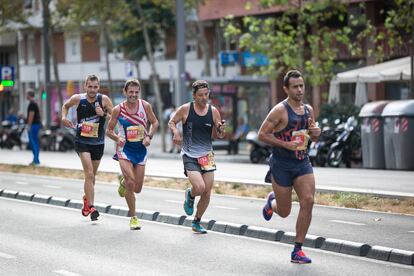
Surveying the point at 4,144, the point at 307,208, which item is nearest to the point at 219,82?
the point at 4,144

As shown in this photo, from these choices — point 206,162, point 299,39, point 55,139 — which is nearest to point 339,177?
point 206,162

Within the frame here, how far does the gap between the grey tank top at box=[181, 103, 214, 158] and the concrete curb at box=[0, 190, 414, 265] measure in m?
1.03

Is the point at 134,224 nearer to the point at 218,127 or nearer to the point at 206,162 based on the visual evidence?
the point at 206,162

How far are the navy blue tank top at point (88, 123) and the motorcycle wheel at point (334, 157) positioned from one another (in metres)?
14.0

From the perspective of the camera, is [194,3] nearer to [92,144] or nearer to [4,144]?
[4,144]

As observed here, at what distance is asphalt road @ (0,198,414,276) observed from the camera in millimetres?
9633

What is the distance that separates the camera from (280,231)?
1186 cm

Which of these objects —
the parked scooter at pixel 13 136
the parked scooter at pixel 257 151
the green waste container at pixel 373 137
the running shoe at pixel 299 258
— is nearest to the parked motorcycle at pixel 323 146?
the green waste container at pixel 373 137

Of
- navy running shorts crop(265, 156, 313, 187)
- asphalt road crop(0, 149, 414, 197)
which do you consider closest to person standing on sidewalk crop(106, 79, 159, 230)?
navy running shorts crop(265, 156, 313, 187)

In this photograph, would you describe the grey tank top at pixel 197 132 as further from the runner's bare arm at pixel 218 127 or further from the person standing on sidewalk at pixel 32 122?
the person standing on sidewalk at pixel 32 122

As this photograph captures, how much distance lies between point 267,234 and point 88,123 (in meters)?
3.36

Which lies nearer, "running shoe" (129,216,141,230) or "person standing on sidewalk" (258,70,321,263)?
"person standing on sidewalk" (258,70,321,263)

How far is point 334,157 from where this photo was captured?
89.9ft

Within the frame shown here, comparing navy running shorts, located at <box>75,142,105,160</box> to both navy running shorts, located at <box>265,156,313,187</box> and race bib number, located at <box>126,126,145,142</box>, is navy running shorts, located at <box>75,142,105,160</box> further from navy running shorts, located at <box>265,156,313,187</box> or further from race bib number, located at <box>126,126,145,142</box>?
navy running shorts, located at <box>265,156,313,187</box>
